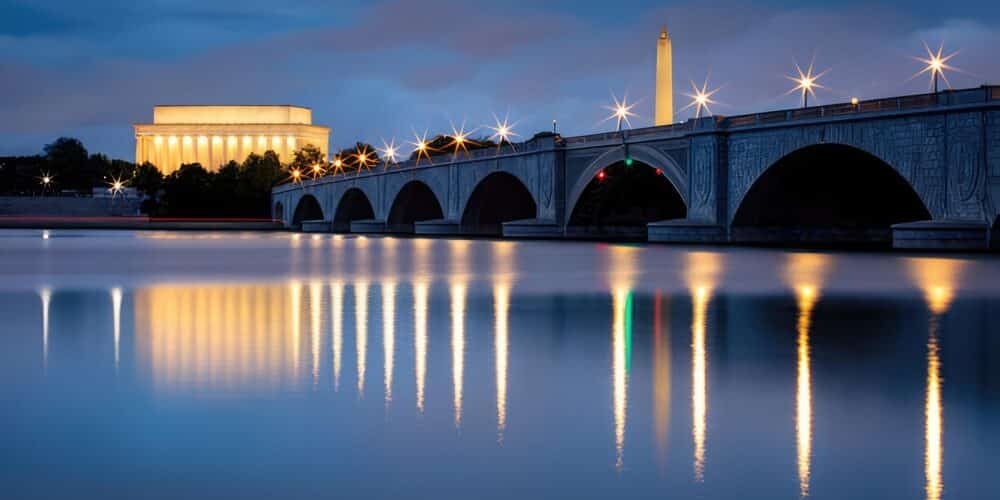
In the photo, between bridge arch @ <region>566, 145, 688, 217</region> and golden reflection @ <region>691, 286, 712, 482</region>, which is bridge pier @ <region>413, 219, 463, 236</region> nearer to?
bridge arch @ <region>566, 145, 688, 217</region>

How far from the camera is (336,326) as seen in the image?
15523mm

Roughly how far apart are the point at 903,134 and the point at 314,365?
3711 centimetres

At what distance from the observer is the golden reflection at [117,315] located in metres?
12.9

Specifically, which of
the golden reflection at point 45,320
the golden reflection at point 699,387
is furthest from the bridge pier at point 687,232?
the golden reflection at point 45,320

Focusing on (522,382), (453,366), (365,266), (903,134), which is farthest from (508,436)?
(903,134)

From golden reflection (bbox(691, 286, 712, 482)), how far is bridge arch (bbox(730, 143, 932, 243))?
3672 centimetres

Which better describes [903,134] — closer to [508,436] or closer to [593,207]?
[593,207]

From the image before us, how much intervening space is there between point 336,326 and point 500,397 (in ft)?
21.1

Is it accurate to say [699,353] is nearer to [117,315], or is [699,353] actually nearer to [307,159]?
[117,315]

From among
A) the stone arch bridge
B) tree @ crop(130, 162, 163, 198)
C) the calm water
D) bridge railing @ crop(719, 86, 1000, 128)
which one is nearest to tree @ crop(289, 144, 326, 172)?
tree @ crop(130, 162, 163, 198)

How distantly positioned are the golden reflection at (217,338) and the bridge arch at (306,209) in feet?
379

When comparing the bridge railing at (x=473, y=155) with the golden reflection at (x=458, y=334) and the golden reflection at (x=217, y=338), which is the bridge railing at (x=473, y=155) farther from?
the golden reflection at (x=217, y=338)

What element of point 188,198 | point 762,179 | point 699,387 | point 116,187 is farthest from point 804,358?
point 116,187

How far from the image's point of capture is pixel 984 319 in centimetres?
1658
